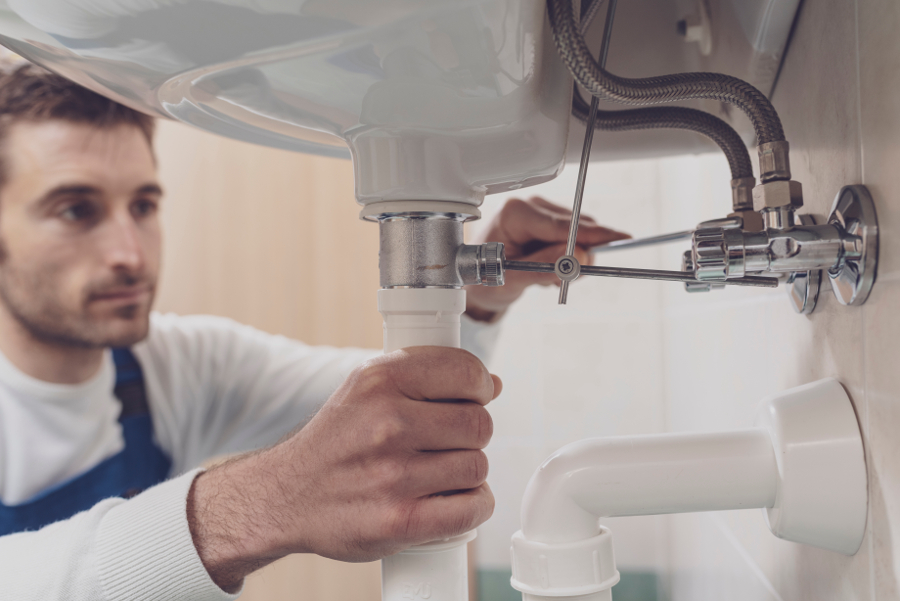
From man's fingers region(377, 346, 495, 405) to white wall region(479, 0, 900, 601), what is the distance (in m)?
0.18

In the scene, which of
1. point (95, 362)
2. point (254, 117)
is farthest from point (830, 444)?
point (95, 362)

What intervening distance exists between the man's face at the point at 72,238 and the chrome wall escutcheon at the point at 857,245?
0.90 metres

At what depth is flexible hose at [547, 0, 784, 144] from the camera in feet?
0.83

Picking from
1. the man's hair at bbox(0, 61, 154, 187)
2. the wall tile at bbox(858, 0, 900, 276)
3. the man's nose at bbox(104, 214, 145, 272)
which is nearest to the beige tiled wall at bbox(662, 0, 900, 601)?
the wall tile at bbox(858, 0, 900, 276)

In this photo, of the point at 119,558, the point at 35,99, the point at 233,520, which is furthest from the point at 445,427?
the point at 35,99

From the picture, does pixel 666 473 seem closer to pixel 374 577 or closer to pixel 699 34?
→ pixel 699 34

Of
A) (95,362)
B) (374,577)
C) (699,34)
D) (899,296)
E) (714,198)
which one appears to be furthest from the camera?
(374,577)

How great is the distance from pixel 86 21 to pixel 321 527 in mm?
246

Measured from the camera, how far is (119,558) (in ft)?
1.31

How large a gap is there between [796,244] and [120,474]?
99 centimetres

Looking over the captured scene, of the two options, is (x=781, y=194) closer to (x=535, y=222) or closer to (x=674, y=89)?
(x=674, y=89)

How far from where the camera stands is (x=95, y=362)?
95 centimetres

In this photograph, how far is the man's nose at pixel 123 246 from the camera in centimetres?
89

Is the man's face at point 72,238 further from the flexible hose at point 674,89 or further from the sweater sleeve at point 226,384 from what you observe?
the flexible hose at point 674,89
